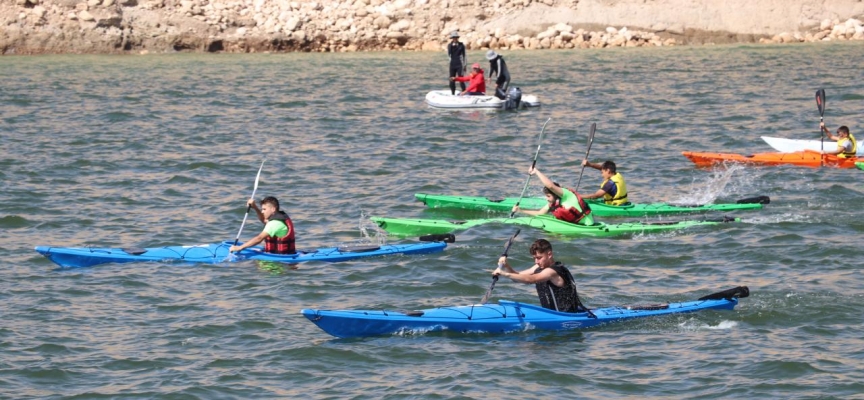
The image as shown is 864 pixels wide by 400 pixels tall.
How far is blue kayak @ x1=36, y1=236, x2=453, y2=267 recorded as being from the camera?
13727 millimetres

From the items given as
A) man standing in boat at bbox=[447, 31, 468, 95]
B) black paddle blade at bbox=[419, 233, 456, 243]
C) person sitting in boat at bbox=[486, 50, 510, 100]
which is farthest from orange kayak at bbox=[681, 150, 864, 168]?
man standing in boat at bbox=[447, 31, 468, 95]

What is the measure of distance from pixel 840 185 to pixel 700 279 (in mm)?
5876

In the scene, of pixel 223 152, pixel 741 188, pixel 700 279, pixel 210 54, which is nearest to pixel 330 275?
pixel 700 279

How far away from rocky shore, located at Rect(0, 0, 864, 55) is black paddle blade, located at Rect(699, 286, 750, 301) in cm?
3048

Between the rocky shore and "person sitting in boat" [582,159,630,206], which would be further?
the rocky shore

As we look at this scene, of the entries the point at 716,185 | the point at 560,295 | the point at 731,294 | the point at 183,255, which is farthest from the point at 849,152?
the point at 183,255

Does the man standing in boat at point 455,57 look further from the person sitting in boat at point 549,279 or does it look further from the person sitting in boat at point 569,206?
the person sitting in boat at point 549,279

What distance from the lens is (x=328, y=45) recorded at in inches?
1652

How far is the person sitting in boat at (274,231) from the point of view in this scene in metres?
13.4

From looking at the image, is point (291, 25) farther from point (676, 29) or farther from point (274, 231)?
point (274, 231)

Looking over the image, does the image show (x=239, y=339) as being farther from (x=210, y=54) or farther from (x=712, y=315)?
(x=210, y=54)

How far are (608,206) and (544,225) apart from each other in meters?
1.39

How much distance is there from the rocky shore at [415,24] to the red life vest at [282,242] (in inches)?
1120

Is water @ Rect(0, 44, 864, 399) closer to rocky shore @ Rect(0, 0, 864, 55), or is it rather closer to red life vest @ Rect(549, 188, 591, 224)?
red life vest @ Rect(549, 188, 591, 224)
